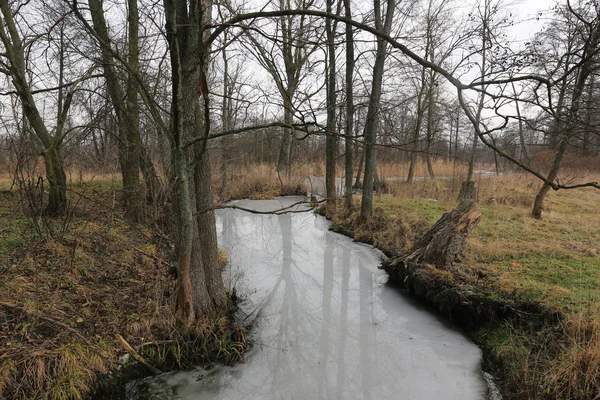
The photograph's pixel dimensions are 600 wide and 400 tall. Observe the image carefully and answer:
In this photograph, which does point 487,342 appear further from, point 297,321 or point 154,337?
point 154,337

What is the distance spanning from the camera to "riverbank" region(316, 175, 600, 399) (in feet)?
8.74

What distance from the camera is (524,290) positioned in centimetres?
364

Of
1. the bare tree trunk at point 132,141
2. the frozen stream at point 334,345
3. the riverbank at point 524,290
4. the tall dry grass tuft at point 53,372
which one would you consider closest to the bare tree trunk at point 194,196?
the frozen stream at point 334,345

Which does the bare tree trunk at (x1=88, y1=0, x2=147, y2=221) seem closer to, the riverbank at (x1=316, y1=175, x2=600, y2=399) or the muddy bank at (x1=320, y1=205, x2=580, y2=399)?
the riverbank at (x1=316, y1=175, x2=600, y2=399)

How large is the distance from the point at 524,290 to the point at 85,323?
432cm

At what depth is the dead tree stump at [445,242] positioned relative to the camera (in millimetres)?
4543

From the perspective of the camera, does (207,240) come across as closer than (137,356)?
No

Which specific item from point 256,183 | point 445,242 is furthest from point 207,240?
point 256,183

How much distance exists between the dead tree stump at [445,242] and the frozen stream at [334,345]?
0.56 metres

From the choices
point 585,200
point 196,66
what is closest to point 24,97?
point 196,66

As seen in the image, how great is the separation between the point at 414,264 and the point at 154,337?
3.27m

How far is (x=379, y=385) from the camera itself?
119 inches

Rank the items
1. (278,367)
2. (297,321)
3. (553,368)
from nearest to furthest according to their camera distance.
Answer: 1. (553,368)
2. (278,367)
3. (297,321)

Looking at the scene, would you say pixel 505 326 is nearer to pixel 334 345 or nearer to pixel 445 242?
pixel 445 242
